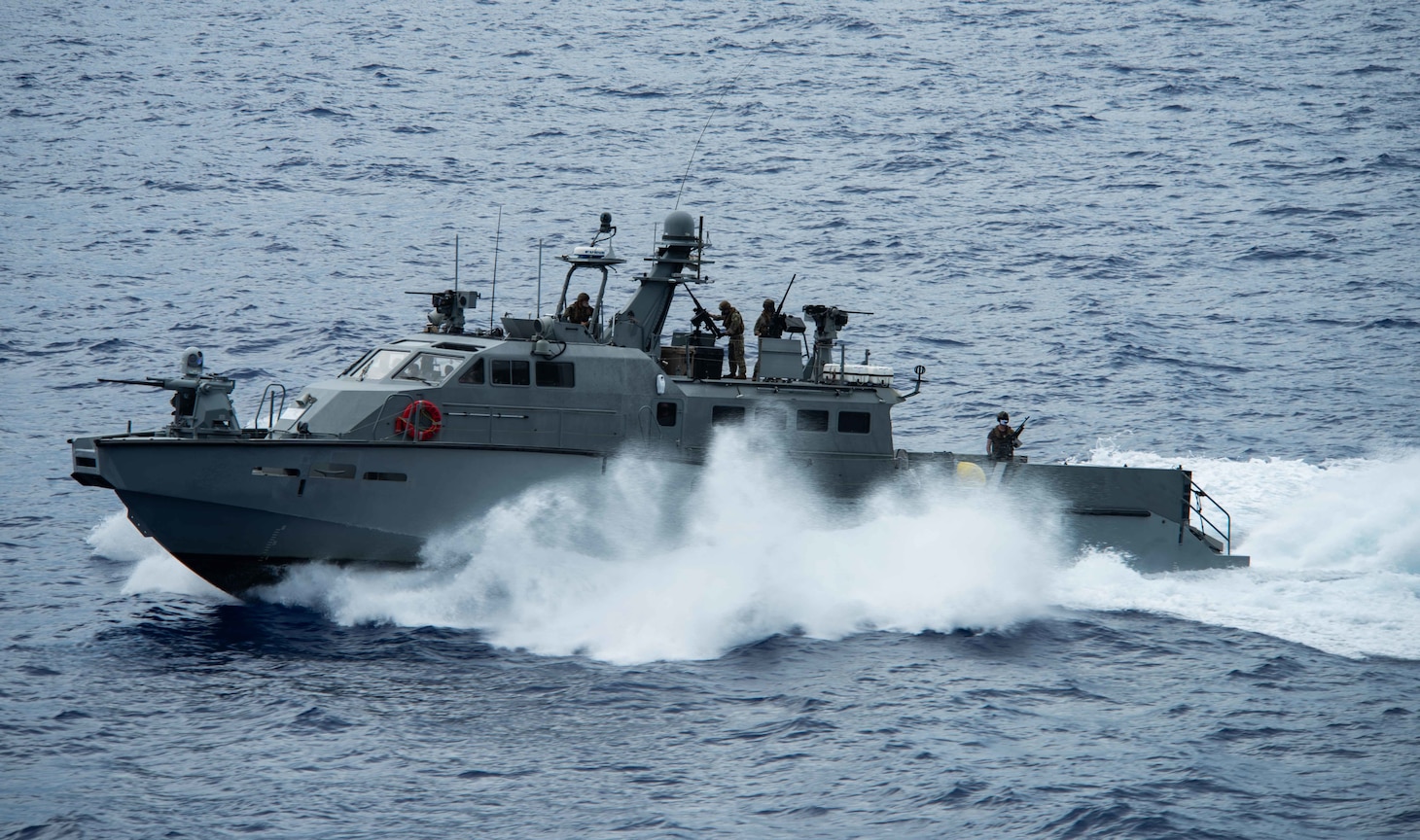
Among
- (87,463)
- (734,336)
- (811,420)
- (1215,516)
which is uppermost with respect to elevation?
(734,336)

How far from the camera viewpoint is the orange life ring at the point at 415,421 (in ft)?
61.9

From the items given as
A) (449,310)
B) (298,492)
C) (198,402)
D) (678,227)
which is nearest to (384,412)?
(298,492)

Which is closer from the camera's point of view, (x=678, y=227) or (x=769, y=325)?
(x=678, y=227)

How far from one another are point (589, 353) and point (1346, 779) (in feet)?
37.1

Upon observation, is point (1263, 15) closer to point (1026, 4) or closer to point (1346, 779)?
point (1026, 4)

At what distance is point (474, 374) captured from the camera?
64.0 feet

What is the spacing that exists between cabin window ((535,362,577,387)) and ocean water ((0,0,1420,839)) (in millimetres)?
1505

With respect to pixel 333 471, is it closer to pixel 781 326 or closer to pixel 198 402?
pixel 198 402

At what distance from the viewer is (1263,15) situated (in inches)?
2415

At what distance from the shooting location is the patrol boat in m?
18.0

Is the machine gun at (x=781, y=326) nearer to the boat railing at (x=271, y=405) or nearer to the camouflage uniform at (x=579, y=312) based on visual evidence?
the camouflage uniform at (x=579, y=312)

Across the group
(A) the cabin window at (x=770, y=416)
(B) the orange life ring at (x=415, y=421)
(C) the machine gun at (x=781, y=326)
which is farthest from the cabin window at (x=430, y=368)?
(C) the machine gun at (x=781, y=326)

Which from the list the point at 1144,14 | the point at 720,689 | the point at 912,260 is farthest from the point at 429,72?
the point at 720,689

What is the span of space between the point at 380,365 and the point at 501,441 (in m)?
2.17
